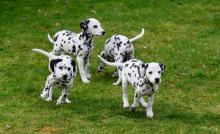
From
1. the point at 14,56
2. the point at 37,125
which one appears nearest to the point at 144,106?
the point at 37,125

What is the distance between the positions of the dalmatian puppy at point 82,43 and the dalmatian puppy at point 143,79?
7.83 ft

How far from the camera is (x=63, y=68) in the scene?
1285 cm

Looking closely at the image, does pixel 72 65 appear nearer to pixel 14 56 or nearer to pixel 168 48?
pixel 14 56

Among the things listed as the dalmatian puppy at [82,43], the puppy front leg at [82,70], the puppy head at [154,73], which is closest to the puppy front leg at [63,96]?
the puppy head at [154,73]

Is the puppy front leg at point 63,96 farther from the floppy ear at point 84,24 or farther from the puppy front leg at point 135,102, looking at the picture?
the floppy ear at point 84,24

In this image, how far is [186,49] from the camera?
19156 mm

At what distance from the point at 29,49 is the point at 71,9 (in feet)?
16.8

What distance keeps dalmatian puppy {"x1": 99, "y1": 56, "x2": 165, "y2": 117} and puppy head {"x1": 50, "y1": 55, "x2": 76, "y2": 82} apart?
1.17 m

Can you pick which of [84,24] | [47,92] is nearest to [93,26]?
[84,24]

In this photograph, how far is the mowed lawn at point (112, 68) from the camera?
12434 millimetres

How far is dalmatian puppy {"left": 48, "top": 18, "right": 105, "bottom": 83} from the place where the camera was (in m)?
15.2

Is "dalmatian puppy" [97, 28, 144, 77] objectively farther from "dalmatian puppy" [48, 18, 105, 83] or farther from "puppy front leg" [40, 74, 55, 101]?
"puppy front leg" [40, 74, 55, 101]

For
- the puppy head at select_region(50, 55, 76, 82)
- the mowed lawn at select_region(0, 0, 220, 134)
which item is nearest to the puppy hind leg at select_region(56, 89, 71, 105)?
the mowed lawn at select_region(0, 0, 220, 134)

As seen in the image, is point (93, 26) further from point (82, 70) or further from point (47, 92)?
point (47, 92)
